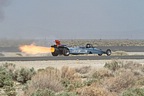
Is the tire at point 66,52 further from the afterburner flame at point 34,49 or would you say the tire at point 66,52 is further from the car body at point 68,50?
the afterburner flame at point 34,49

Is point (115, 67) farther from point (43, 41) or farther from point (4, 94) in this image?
point (43, 41)

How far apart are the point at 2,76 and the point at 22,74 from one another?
122 inches

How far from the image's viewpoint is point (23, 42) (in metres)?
68.3

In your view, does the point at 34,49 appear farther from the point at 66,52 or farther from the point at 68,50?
the point at 68,50

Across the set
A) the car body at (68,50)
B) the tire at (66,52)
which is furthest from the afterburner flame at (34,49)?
the tire at (66,52)

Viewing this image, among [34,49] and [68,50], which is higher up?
[34,49]

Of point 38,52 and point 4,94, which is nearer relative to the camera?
point 4,94

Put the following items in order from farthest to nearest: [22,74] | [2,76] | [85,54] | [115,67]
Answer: [85,54] → [115,67] → [22,74] → [2,76]

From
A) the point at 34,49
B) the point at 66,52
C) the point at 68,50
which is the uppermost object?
the point at 34,49

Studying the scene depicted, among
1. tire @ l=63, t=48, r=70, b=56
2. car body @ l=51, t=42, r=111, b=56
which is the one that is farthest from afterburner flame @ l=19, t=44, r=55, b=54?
tire @ l=63, t=48, r=70, b=56

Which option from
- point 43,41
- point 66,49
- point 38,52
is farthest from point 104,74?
point 43,41

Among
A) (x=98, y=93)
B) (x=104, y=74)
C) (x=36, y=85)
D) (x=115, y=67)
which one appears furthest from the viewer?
(x=115, y=67)

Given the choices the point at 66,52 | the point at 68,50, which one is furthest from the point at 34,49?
the point at 68,50

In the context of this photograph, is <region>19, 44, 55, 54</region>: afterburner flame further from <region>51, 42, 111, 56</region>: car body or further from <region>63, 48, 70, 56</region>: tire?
<region>63, 48, 70, 56</region>: tire
